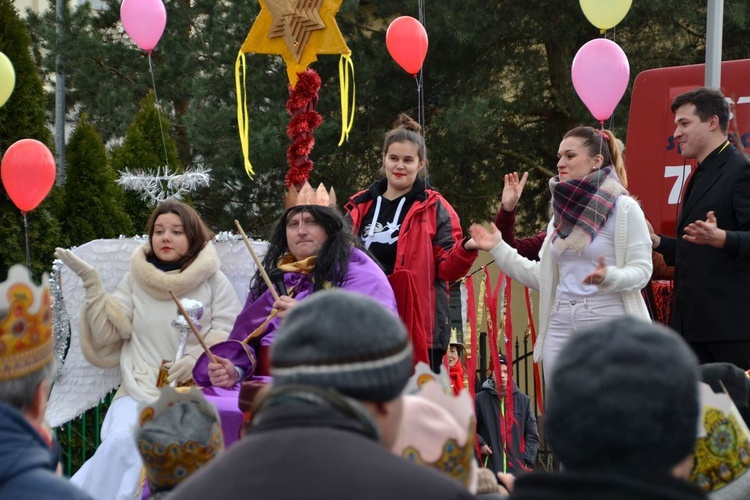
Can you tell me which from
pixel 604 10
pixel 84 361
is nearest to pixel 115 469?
pixel 84 361

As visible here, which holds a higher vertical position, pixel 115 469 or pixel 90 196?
pixel 90 196

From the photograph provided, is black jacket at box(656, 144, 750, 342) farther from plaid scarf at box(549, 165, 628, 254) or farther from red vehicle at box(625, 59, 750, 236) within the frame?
red vehicle at box(625, 59, 750, 236)

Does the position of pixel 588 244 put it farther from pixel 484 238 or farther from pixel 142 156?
pixel 142 156

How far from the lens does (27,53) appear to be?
8477 millimetres

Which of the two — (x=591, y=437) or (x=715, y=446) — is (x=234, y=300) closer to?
(x=715, y=446)

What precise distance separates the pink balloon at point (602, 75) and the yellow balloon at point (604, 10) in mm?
118

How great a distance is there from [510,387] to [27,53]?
177 inches

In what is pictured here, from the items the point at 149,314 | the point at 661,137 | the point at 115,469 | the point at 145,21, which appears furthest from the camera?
the point at 145,21

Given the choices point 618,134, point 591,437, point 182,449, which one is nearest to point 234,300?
point 182,449

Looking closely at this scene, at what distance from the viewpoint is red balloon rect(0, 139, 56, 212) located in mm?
6836

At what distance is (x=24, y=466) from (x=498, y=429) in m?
4.79

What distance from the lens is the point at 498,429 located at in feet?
21.3

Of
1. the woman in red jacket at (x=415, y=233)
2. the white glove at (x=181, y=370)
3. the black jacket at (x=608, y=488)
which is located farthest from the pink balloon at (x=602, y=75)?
the black jacket at (x=608, y=488)

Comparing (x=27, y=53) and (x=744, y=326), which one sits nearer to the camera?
(x=744, y=326)
